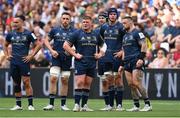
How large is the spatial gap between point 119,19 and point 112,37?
9.30m

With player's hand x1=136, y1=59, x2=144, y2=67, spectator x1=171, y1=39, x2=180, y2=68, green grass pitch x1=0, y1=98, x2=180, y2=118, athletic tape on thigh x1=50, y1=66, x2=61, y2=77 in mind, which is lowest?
Result: green grass pitch x1=0, y1=98, x2=180, y2=118

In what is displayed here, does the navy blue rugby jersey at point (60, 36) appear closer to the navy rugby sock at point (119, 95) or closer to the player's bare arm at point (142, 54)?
the navy rugby sock at point (119, 95)

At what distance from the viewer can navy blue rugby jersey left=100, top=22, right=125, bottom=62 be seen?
22172mm

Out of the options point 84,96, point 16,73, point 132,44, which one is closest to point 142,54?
point 132,44

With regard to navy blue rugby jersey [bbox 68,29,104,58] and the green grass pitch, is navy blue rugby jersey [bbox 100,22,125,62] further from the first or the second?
the green grass pitch

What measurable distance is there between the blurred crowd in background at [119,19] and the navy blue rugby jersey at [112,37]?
3.32 metres

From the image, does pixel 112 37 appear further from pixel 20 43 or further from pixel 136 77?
pixel 20 43

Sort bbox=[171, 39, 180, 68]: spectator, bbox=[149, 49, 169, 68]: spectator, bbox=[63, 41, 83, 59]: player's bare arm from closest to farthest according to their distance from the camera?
bbox=[63, 41, 83, 59]: player's bare arm, bbox=[149, 49, 169, 68]: spectator, bbox=[171, 39, 180, 68]: spectator

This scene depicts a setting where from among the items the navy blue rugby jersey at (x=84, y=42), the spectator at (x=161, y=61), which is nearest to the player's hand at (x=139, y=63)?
the navy blue rugby jersey at (x=84, y=42)

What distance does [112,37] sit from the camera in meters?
22.2

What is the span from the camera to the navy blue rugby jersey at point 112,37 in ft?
72.7

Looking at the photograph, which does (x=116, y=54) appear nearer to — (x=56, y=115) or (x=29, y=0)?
(x=56, y=115)

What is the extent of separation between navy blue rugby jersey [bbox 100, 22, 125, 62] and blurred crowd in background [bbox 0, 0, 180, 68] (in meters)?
3.32

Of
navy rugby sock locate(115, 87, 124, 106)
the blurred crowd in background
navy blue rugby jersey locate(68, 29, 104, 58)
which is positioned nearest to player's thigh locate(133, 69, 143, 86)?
navy rugby sock locate(115, 87, 124, 106)
